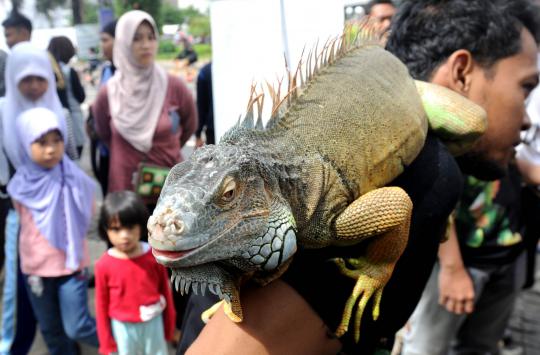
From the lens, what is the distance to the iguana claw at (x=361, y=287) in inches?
56.9

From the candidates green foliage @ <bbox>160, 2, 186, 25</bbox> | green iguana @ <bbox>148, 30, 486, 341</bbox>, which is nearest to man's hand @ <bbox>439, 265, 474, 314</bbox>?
green iguana @ <bbox>148, 30, 486, 341</bbox>

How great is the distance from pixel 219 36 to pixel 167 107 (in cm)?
Result: 222

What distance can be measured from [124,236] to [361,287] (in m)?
1.98

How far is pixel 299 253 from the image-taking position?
1500 mm

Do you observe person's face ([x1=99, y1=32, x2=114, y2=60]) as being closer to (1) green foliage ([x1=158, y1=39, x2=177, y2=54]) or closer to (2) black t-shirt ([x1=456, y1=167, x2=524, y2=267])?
(2) black t-shirt ([x1=456, y1=167, x2=524, y2=267])

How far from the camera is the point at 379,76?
1.75 m

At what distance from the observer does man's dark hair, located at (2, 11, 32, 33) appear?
19.5 feet

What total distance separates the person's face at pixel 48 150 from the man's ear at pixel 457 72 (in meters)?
2.50

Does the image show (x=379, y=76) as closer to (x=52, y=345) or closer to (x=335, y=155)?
(x=335, y=155)

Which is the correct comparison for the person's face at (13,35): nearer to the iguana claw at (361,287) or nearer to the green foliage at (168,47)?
the iguana claw at (361,287)

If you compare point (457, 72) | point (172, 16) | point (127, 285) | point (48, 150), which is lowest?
point (172, 16)

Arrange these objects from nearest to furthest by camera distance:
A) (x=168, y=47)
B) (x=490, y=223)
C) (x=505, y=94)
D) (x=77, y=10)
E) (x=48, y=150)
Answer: (x=505, y=94), (x=490, y=223), (x=48, y=150), (x=77, y=10), (x=168, y=47)

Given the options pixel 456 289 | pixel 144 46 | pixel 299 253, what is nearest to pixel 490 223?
pixel 456 289

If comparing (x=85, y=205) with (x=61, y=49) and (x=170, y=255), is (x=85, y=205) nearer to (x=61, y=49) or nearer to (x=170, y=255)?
(x=170, y=255)
